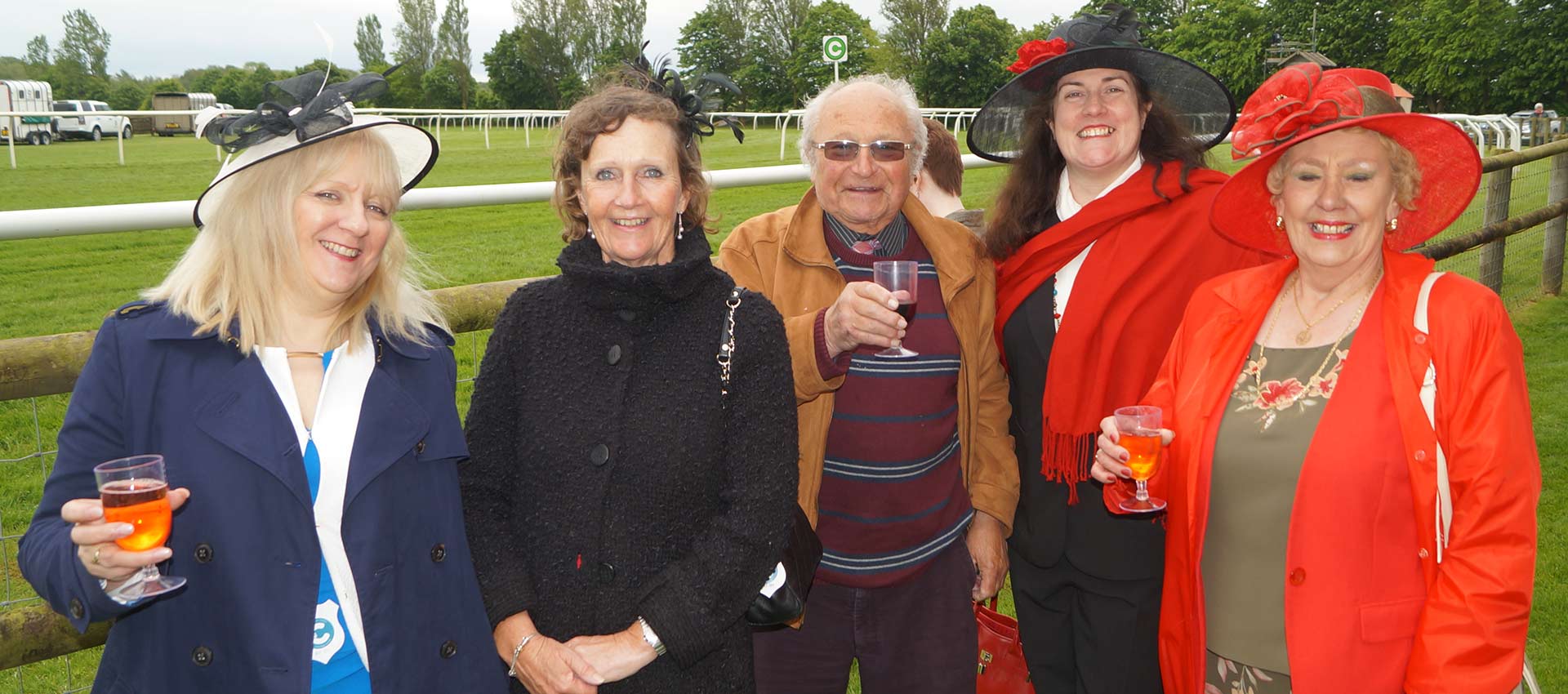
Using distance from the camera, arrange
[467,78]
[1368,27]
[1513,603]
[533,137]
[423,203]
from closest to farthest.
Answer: [1513,603] → [423,203] → [533,137] → [1368,27] → [467,78]

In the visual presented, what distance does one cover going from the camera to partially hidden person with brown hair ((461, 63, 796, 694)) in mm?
2215

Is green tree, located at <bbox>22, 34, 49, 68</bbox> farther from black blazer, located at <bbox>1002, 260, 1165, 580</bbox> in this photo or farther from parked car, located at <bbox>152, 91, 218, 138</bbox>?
black blazer, located at <bbox>1002, 260, 1165, 580</bbox>

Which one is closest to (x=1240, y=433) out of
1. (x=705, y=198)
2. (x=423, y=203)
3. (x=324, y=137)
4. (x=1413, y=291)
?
(x=1413, y=291)

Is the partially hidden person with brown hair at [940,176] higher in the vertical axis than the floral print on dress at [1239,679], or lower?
higher

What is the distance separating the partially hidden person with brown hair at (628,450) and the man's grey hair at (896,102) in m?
0.74

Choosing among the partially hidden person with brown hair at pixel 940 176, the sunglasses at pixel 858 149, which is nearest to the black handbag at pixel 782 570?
the sunglasses at pixel 858 149

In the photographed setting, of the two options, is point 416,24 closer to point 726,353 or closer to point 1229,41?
point 1229,41

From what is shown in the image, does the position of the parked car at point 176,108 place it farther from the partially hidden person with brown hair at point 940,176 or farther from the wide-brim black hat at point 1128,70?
the wide-brim black hat at point 1128,70

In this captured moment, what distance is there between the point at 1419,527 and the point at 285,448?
7.69 ft

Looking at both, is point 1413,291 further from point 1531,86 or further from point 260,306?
point 1531,86

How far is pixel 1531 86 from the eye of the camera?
56.8m

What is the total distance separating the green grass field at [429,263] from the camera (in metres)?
4.34

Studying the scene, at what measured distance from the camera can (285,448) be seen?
2.05 m

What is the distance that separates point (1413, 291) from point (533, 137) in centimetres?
3214
